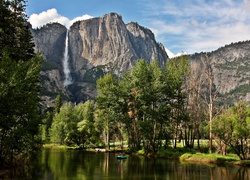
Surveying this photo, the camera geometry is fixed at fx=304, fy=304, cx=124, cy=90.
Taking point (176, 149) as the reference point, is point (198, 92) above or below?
above

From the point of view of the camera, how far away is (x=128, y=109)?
242 ft

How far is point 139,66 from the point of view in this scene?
224ft

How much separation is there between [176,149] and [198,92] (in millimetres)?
13014

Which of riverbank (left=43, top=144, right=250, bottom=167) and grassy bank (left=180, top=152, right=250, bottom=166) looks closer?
grassy bank (left=180, top=152, right=250, bottom=166)

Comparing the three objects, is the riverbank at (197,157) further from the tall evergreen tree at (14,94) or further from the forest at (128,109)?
the tall evergreen tree at (14,94)

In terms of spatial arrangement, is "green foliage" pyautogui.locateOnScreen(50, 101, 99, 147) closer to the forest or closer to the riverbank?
the forest

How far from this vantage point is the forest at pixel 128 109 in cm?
3195

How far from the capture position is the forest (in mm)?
31953

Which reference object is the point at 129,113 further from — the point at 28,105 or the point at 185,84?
the point at 28,105

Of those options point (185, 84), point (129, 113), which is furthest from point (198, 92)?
point (129, 113)

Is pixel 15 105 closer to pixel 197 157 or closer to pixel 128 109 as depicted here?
pixel 197 157

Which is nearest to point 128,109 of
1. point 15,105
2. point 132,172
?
point 132,172

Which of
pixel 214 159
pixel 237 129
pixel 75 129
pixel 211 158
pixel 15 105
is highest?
pixel 15 105

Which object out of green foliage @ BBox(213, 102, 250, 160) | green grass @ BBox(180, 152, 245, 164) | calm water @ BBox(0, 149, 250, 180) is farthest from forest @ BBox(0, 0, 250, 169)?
calm water @ BBox(0, 149, 250, 180)
